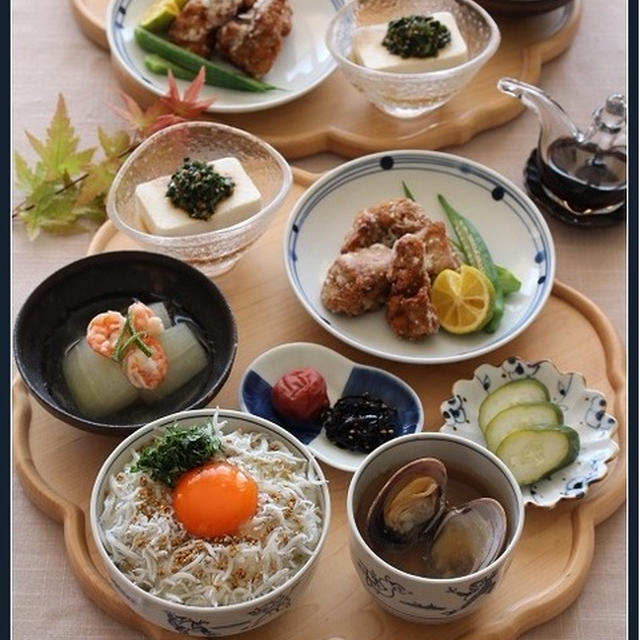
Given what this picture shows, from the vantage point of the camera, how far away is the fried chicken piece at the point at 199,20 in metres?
3.16

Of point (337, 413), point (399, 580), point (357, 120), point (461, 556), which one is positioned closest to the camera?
point (399, 580)

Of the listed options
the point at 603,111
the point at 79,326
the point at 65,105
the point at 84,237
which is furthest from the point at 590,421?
the point at 65,105

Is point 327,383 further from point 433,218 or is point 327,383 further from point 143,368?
point 433,218

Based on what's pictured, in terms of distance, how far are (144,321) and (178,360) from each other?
115 mm

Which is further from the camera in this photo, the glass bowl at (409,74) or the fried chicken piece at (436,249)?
the glass bowl at (409,74)

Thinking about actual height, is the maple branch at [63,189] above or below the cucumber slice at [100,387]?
below

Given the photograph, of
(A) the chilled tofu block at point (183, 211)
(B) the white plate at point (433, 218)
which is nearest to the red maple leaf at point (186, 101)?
(A) the chilled tofu block at point (183, 211)

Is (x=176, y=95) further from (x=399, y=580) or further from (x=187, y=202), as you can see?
(x=399, y=580)

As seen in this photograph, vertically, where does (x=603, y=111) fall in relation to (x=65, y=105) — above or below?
above

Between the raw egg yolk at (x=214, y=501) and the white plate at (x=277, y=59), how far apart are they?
1.32 m

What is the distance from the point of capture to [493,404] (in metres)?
2.41

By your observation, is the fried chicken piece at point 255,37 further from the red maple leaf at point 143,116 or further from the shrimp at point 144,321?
the shrimp at point 144,321

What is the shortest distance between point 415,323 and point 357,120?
83 centimetres

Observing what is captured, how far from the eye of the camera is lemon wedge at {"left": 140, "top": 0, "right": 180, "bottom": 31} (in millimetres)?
3188
